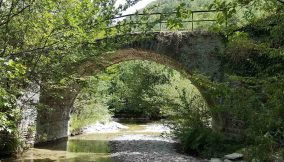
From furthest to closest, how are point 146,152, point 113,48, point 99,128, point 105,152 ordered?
1. point 99,128
2. point 105,152
3. point 146,152
4. point 113,48

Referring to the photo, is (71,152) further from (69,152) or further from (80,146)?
(80,146)

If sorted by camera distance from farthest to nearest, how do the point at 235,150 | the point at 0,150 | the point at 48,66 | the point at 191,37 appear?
the point at 191,37 → the point at 0,150 → the point at 235,150 → the point at 48,66

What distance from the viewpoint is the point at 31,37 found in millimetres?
5645

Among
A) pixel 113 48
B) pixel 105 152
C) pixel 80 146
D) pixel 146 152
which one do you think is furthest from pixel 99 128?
pixel 113 48

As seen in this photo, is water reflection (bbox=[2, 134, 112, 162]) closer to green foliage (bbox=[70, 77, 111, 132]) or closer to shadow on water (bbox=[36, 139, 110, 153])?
shadow on water (bbox=[36, 139, 110, 153])

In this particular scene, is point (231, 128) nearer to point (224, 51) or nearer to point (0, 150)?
point (224, 51)

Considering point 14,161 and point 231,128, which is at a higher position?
point 231,128

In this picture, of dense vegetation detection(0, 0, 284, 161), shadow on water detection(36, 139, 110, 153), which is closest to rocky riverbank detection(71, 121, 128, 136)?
shadow on water detection(36, 139, 110, 153)

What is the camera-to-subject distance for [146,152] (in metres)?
10.6

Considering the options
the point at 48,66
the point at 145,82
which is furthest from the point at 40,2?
the point at 145,82

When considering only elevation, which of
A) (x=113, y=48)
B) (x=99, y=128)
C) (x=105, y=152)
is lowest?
(x=105, y=152)

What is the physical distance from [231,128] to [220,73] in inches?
65.4

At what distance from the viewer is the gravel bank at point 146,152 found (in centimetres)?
927

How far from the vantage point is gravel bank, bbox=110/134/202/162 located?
927 cm
